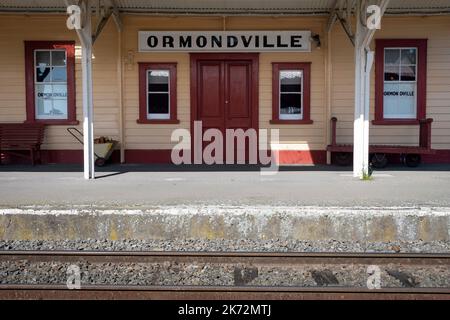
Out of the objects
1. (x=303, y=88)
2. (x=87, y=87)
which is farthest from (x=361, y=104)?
(x=87, y=87)

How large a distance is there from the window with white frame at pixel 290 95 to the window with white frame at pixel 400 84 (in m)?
2.07

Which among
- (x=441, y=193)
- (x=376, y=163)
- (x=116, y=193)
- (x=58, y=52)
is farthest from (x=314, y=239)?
(x=58, y=52)

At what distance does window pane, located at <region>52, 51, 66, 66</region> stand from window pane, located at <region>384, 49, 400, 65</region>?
310 inches

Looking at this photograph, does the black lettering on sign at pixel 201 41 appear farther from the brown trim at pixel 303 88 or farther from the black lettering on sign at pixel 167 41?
the brown trim at pixel 303 88

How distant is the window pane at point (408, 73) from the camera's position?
12531 mm

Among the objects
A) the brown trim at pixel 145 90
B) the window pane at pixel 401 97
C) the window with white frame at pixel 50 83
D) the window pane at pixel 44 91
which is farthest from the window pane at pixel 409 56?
the window pane at pixel 44 91

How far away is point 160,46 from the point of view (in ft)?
40.6

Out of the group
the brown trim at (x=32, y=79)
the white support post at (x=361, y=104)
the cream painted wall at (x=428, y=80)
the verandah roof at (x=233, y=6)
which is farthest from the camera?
the brown trim at (x=32, y=79)

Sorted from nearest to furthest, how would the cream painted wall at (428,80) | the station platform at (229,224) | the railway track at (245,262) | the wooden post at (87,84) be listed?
the railway track at (245,262) < the station platform at (229,224) < the wooden post at (87,84) < the cream painted wall at (428,80)

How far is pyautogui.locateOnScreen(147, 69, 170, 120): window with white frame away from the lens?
12695 mm

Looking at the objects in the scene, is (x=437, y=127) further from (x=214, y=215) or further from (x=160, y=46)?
(x=214, y=215)

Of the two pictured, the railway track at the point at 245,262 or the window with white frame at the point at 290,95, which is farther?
the window with white frame at the point at 290,95

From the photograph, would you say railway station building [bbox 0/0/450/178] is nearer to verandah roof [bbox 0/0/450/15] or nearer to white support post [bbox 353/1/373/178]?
verandah roof [bbox 0/0/450/15]

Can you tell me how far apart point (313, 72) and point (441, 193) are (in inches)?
205
